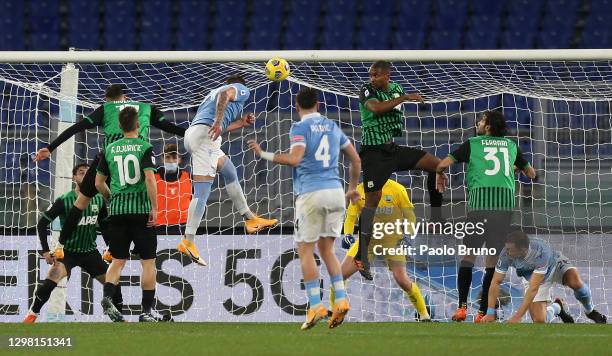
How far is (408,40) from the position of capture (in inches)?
706

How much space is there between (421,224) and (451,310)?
937 millimetres

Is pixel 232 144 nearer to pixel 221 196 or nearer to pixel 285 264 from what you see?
pixel 221 196

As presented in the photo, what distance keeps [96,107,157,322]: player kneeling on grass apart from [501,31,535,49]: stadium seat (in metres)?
9.76

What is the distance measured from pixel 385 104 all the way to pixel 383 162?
537 millimetres

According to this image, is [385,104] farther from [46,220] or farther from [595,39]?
[595,39]

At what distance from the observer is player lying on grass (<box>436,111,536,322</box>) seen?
984 cm

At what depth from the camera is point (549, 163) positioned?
11.7 meters

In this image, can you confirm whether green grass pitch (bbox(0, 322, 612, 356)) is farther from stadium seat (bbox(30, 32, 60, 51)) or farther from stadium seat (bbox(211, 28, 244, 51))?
stadium seat (bbox(30, 32, 60, 51))

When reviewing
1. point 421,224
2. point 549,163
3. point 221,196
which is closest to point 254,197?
point 221,196

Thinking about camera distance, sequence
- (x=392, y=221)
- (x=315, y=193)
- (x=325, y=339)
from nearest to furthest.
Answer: (x=325, y=339) → (x=315, y=193) → (x=392, y=221)

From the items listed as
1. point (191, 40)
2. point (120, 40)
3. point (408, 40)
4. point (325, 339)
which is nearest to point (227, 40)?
point (191, 40)

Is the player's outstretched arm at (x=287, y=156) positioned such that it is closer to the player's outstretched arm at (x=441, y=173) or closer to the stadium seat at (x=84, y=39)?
the player's outstretched arm at (x=441, y=173)

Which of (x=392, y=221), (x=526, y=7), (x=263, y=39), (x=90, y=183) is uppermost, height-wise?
(x=526, y=7)

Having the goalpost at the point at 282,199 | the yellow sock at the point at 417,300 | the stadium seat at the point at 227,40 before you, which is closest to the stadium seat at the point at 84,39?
the stadium seat at the point at 227,40
